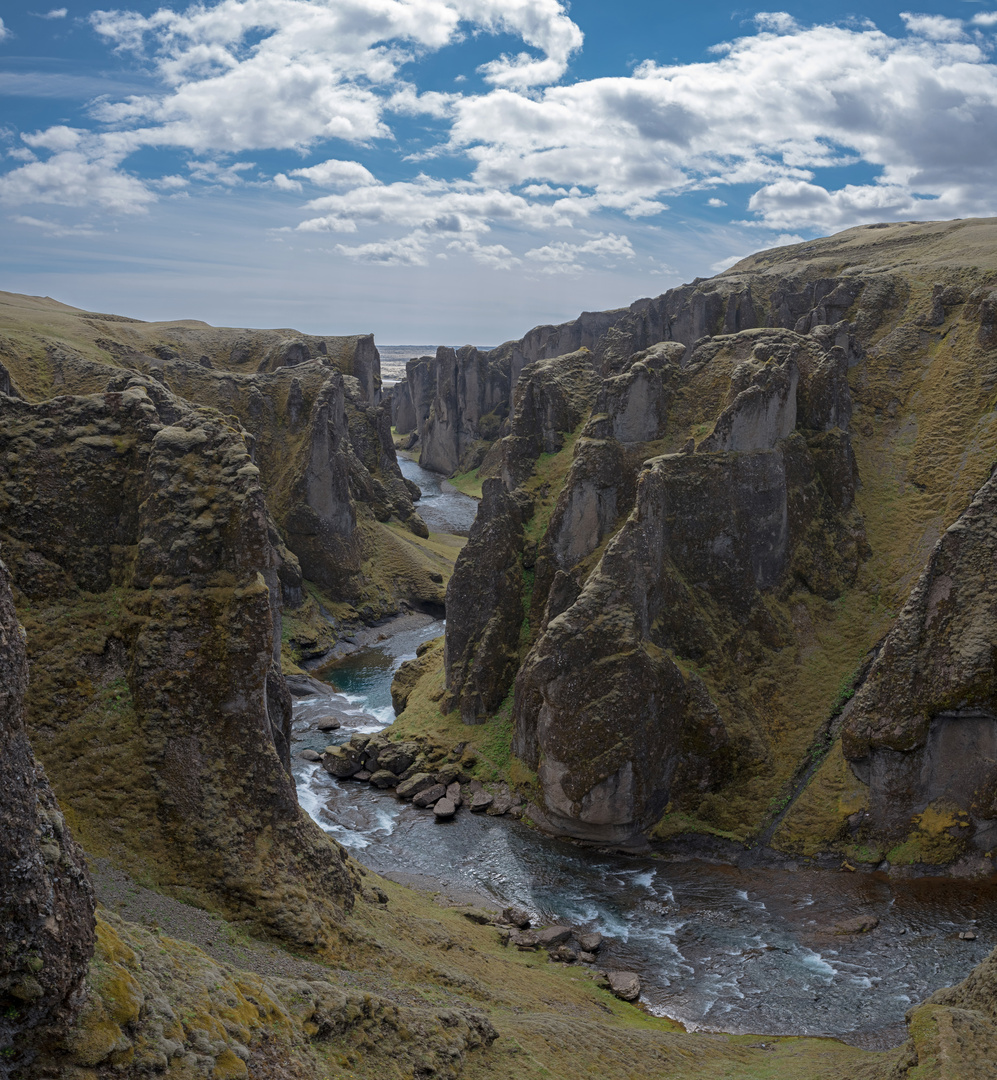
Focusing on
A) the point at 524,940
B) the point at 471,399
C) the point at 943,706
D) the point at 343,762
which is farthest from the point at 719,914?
the point at 471,399

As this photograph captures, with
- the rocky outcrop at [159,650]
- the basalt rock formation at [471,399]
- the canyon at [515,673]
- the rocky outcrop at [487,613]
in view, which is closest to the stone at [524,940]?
the canyon at [515,673]

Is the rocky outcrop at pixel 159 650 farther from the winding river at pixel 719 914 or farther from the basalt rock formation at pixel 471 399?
the basalt rock formation at pixel 471 399

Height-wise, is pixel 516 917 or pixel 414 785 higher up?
pixel 414 785

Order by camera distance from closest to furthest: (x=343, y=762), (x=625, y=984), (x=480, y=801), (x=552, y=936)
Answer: (x=625, y=984) → (x=552, y=936) → (x=480, y=801) → (x=343, y=762)

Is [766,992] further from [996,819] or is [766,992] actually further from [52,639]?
[52,639]

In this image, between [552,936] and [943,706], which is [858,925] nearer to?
[943,706]

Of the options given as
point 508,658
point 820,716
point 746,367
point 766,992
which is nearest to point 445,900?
point 766,992
